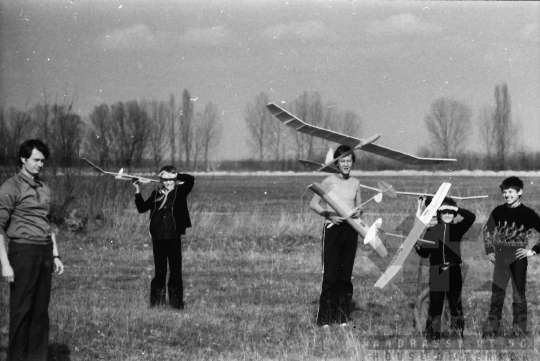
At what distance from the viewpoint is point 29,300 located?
14.6ft

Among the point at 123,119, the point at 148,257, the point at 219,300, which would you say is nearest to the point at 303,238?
the point at 148,257

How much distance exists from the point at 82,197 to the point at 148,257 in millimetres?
4195

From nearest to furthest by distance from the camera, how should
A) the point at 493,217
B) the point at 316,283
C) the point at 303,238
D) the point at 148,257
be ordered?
the point at 493,217
the point at 316,283
the point at 148,257
the point at 303,238

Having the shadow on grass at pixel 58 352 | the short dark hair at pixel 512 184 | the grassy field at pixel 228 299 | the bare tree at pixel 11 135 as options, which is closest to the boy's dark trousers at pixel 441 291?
the grassy field at pixel 228 299

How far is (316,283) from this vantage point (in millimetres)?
8805

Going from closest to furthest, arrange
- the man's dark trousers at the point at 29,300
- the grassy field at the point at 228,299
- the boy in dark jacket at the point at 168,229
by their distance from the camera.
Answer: the man's dark trousers at the point at 29,300, the grassy field at the point at 228,299, the boy in dark jacket at the point at 168,229

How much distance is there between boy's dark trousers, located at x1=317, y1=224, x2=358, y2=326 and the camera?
240 inches

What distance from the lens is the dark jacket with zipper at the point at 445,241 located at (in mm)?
5488

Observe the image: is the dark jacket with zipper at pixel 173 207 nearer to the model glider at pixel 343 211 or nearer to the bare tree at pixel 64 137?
the model glider at pixel 343 211

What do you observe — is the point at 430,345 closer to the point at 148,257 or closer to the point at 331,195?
the point at 331,195

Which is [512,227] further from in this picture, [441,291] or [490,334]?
[490,334]

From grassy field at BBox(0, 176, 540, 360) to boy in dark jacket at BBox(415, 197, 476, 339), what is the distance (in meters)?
0.33

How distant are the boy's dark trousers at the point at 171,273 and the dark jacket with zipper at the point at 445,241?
8.50 feet

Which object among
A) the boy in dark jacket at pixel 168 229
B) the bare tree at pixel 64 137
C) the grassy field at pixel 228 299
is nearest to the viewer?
the grassy field at pixel 228 299
